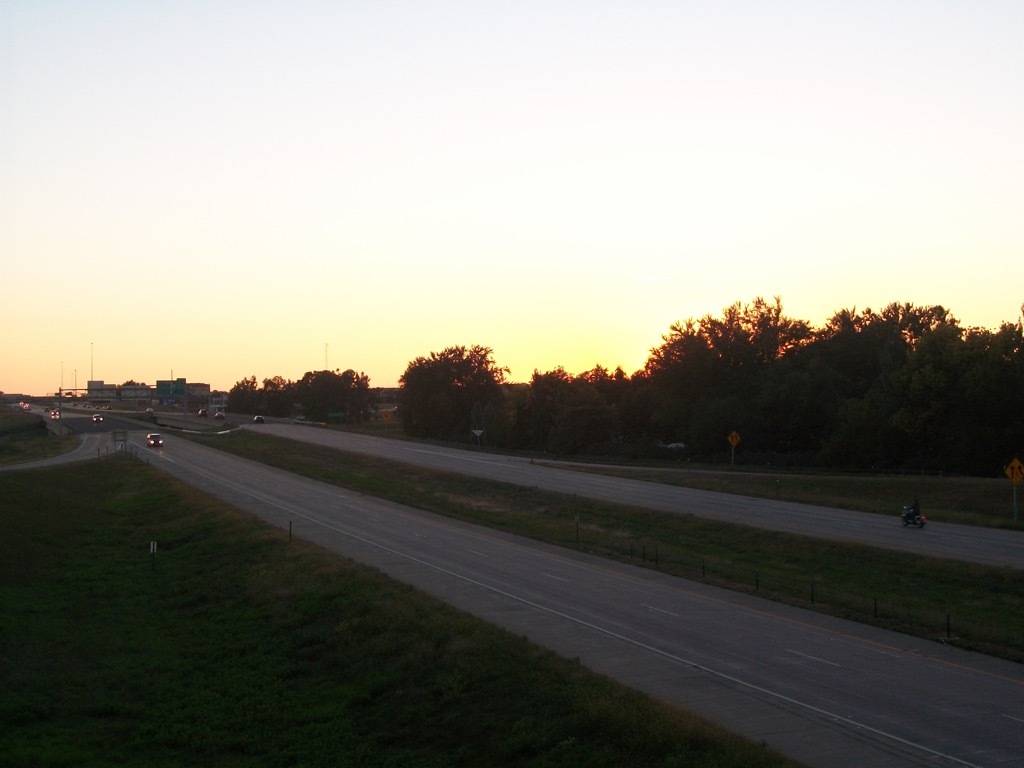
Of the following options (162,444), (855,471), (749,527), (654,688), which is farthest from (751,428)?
(654,688)

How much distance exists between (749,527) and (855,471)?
1134 inches

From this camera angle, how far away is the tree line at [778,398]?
6406 centimetres

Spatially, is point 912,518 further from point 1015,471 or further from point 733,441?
point 733,441

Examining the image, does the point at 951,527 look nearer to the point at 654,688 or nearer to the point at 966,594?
the point at 966,594

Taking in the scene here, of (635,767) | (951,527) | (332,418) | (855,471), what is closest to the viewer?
(635,767)

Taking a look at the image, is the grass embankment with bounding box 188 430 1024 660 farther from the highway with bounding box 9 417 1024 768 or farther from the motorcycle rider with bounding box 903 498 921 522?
the highway with bounding box 9 417 1024 768

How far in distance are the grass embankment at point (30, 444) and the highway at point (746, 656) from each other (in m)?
60.5

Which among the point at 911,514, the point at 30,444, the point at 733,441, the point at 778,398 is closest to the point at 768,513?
the point at 911,514

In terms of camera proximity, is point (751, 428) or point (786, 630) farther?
point (751, 428)

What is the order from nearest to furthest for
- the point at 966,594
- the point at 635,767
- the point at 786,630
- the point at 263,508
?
the point at 635,767, the point at 786,630, the point at 966,594, the point at 263,508

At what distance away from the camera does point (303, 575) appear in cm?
3045

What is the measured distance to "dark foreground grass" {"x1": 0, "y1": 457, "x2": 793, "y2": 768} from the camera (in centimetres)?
1509

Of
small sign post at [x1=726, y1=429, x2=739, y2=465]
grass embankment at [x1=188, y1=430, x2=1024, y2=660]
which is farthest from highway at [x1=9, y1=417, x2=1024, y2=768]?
small sign post at [x1=726, y1=429, x2=739, y2=465]

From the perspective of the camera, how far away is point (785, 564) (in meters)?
35.0
